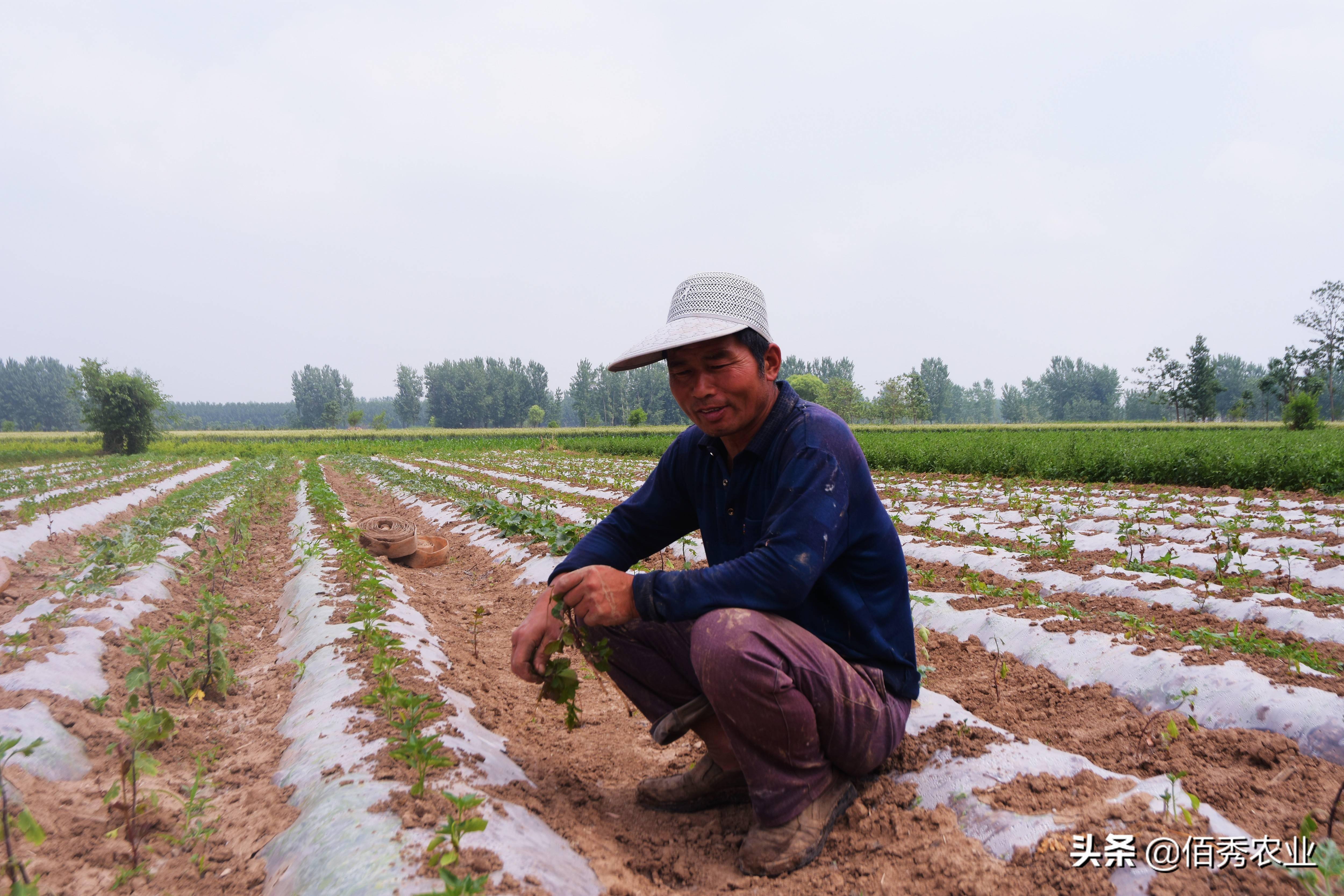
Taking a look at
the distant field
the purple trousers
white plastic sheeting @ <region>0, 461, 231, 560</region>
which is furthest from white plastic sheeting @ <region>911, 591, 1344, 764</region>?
the distant field

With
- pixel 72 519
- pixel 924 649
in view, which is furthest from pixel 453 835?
pixel 72 519

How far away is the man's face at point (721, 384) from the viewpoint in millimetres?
2088

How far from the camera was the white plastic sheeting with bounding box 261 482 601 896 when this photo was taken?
1630mm

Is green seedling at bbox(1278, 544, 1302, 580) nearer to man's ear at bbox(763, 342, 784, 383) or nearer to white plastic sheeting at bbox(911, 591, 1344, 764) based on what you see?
white plastic sheeting at bbox(911, 591, 1344, 764)

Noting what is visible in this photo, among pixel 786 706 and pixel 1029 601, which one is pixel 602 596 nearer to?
pixel 786 706

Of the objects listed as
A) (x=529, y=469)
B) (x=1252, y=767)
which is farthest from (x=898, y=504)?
(x=529, y=469)

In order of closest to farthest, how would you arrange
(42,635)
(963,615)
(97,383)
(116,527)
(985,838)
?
(985,838) → (42,635) → (963,615) → (116,527) → (97,383)

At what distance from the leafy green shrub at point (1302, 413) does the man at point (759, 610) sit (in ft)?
105

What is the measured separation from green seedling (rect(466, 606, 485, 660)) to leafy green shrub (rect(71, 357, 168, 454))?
36783mm

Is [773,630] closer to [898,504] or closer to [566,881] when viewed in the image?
[566,881]

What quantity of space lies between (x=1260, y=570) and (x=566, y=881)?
5.80 metres

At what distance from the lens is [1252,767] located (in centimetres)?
221

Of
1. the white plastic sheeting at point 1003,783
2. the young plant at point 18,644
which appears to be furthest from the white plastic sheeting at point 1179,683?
the young plant at point 18,644

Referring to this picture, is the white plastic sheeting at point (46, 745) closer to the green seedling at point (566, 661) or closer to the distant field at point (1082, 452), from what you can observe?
the green seedling at point (566, 661)
